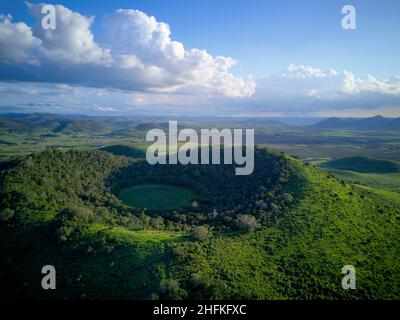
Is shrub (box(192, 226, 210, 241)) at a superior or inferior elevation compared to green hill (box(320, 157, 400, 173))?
superior

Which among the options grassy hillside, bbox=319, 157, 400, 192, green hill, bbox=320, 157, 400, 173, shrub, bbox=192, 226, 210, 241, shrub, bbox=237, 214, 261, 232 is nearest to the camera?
shrub, bbox=192, 226, 210, 241

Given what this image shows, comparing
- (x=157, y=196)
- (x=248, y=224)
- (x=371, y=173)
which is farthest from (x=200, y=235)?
(x=371, y=173)

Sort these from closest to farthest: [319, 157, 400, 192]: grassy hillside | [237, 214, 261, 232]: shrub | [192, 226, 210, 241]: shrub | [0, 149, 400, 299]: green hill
Result: [0, 149, 400, 299]: green hill
[192, 226, 210, 241]: shrub
[237, 214, 261, 232]: shrub
[319, 157, 400, 192]: grassy hillside

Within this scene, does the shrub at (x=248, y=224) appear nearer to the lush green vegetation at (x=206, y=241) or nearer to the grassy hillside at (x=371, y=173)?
the lush green vegetation at (x=206, y=241)

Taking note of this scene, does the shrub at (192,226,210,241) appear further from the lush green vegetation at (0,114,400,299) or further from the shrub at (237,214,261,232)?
the shrub at (237,214,261,232)

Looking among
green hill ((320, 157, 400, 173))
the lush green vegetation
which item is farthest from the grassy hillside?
the lush green vegetation

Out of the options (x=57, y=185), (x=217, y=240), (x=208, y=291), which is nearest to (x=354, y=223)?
(x=217, y=240)
